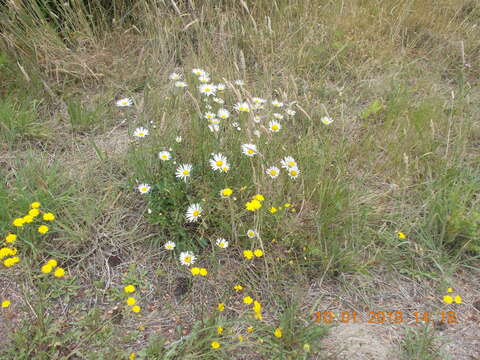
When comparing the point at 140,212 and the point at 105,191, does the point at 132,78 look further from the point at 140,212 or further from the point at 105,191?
the point at 140,212

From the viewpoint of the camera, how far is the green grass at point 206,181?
154cm

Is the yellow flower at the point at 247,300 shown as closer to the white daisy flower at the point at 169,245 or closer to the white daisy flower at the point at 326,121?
the white daisy flower at the point at 169,245

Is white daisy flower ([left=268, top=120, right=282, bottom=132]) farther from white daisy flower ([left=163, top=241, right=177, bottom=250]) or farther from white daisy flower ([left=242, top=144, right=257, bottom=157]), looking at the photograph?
white daisy flower ([left=163, top=241, right=177, bottom=250])

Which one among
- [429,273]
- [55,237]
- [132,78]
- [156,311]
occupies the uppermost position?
[132,78]

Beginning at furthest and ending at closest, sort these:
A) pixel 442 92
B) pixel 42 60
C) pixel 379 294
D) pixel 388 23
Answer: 1. pixel 388 23
2. pixel 442 92
3. pixel 42 60
4. pixel 379 294

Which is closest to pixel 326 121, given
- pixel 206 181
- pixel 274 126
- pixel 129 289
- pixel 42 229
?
pixel 274 126

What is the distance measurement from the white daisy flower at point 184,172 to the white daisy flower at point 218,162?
0.38ft

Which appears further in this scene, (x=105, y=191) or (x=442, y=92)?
(x=442, y=92)

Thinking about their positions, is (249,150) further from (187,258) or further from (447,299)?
(447,299)

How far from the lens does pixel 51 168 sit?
204cm

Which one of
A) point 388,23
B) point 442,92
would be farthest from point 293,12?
point 442,92

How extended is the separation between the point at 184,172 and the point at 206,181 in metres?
0.13

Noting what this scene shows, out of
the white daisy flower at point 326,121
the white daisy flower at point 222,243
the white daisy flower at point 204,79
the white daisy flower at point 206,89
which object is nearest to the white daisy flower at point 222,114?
the white daisy flower at point 206,89

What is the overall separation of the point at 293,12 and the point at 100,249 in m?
2.65
